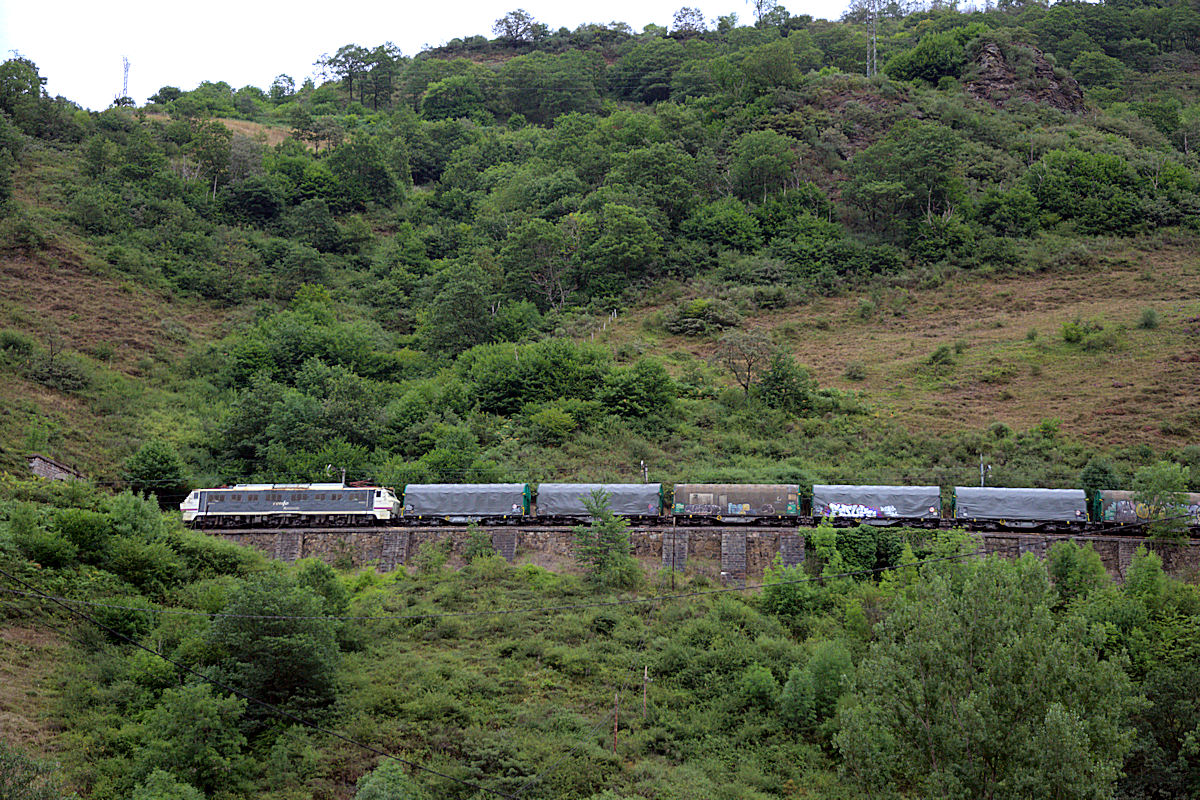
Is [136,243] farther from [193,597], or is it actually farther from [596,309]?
[193,597]

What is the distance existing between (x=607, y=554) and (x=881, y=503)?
12281 mm

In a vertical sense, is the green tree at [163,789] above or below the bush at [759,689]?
below

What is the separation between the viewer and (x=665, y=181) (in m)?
82.9

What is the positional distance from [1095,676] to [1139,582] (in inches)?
→ 514

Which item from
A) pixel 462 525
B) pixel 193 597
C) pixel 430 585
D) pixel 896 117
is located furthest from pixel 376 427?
pixel 896 117

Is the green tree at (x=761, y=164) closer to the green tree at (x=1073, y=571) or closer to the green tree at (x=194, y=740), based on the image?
the green tree at (x=1073, y=571)

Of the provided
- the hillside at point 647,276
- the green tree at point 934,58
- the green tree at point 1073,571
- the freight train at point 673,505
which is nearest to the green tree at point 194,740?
the freight train at point 673,505

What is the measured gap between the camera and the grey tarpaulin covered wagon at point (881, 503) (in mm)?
45531

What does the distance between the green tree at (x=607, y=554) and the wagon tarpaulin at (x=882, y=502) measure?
9076mm

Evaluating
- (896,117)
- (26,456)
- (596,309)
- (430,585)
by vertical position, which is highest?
(896,117)

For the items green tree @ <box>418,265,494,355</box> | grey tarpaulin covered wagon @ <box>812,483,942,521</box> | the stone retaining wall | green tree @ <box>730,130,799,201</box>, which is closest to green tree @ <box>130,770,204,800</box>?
the stone retaining wall

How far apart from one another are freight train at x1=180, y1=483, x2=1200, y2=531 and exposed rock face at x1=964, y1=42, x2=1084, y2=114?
223 feet

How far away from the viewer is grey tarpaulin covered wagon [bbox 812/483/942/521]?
4553 cm

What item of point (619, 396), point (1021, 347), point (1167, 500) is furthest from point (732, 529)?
point (1021, 347)
